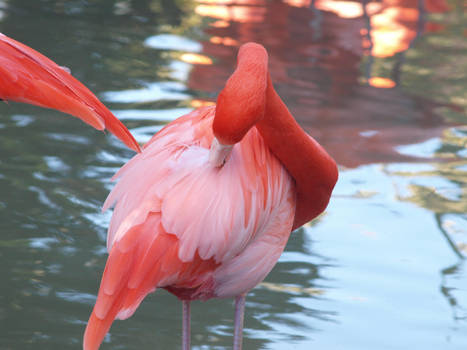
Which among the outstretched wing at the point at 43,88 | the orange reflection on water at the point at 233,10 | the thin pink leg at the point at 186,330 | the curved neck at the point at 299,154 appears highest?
the outstretched wing at the point at 43,88

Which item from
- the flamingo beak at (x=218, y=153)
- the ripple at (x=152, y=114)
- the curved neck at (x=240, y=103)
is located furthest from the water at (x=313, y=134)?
the curved neck at (x=240, y=103)

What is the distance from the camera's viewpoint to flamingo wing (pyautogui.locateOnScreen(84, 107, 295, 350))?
4.86 ft

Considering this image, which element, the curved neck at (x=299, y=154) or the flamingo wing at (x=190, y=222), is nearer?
the flamingo wing at (x=190, y=222)

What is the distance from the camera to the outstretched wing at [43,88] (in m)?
1.43

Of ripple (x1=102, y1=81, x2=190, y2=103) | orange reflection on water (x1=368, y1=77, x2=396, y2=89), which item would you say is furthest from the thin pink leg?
orange reflection on water (x1=368, y1=77, x2=396, y2=89)

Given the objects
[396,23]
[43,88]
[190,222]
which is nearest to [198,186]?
[190,222]

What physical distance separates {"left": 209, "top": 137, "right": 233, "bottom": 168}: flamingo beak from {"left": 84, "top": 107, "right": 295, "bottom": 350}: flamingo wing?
0.03 metres

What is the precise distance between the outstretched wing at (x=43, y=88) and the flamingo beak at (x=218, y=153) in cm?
20

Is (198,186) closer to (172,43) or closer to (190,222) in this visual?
(190,222)

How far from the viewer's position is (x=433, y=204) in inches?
118

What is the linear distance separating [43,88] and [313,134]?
2218 millimetres

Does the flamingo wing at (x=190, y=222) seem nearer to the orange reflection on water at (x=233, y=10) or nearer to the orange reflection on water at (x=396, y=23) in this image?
the orange reflection on water at (x=396, y=23)

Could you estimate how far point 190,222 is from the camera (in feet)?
4.91

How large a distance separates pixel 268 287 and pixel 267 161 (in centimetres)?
83
